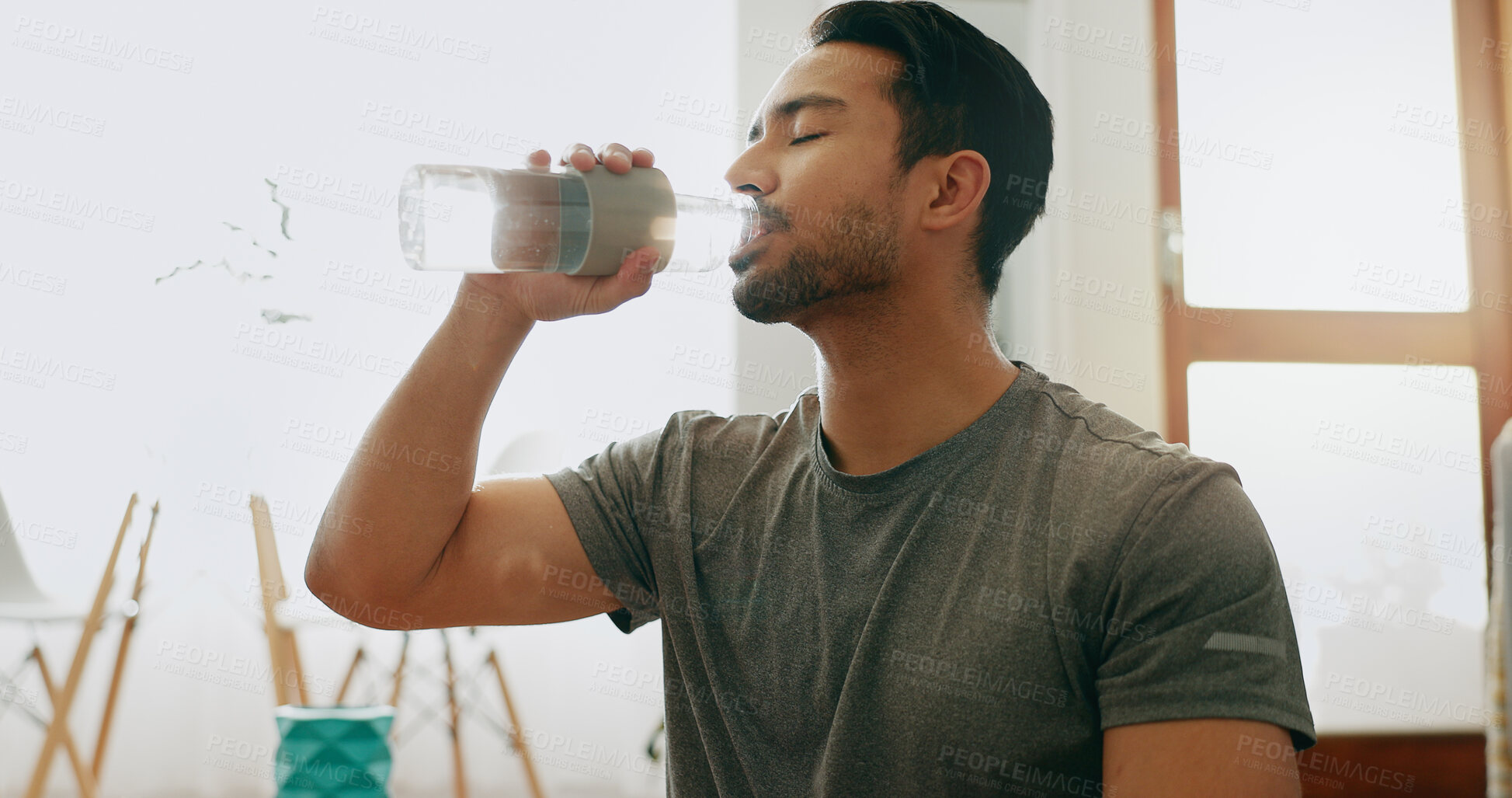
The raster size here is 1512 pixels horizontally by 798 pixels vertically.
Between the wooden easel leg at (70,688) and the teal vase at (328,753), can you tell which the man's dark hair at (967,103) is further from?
the wooden easel leg at (70,688)

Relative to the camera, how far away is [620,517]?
1064mm

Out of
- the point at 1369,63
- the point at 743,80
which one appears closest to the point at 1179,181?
the point at 1369,63

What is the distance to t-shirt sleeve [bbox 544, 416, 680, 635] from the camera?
1052mm

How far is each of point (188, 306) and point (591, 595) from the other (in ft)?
6.99

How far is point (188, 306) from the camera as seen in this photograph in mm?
2701

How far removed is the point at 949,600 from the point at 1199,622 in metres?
0.20

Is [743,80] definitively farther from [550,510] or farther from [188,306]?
[550,510]

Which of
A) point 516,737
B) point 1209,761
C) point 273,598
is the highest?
point 1209,761

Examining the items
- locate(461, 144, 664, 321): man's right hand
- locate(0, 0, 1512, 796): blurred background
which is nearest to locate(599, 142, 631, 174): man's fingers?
locate(461, 144, 664, 321): man's right hand

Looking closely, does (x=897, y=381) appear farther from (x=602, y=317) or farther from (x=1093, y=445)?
(x=602, y=317)

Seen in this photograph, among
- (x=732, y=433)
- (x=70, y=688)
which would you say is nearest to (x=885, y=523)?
(x=732, y=433)

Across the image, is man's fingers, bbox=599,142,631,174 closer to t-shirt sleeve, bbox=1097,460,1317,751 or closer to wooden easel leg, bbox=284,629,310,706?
t-shirt sleeve, bbox=1097,460,1317,751

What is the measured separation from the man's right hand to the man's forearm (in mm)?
16

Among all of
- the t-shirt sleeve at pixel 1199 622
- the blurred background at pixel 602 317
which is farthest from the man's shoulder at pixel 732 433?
the blurred background at pixel 602 317
